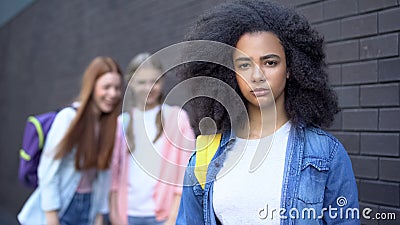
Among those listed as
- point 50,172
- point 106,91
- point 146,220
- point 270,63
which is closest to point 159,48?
point 106,91

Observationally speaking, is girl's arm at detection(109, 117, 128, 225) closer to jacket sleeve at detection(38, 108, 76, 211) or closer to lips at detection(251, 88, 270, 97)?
jacket sleeve at detection(38, 108, 76, 211)

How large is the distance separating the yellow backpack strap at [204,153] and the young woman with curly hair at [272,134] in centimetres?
2

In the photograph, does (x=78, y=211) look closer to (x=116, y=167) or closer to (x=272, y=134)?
(x=116, y=167)

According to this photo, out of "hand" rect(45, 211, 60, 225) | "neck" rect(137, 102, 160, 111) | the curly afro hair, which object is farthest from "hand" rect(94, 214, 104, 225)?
the curly afro hair

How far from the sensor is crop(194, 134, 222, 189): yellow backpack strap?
233cm

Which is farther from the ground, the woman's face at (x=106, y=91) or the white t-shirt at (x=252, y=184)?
the woman's face at (x=106, y=91)

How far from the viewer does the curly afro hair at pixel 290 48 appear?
89.1 inches

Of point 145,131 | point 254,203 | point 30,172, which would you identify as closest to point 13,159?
point 30,172

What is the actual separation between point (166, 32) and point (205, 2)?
2.87ft

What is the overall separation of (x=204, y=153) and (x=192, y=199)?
20 cm

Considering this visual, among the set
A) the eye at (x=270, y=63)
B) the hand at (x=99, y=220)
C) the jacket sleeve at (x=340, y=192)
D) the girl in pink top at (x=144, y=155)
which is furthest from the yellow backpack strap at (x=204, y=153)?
the hand at (x=99, y=220)

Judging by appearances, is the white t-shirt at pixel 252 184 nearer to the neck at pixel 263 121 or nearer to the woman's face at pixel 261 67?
the neck at pixel 263 121

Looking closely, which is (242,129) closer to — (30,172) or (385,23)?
(385,23)

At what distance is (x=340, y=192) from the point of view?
212 cm
